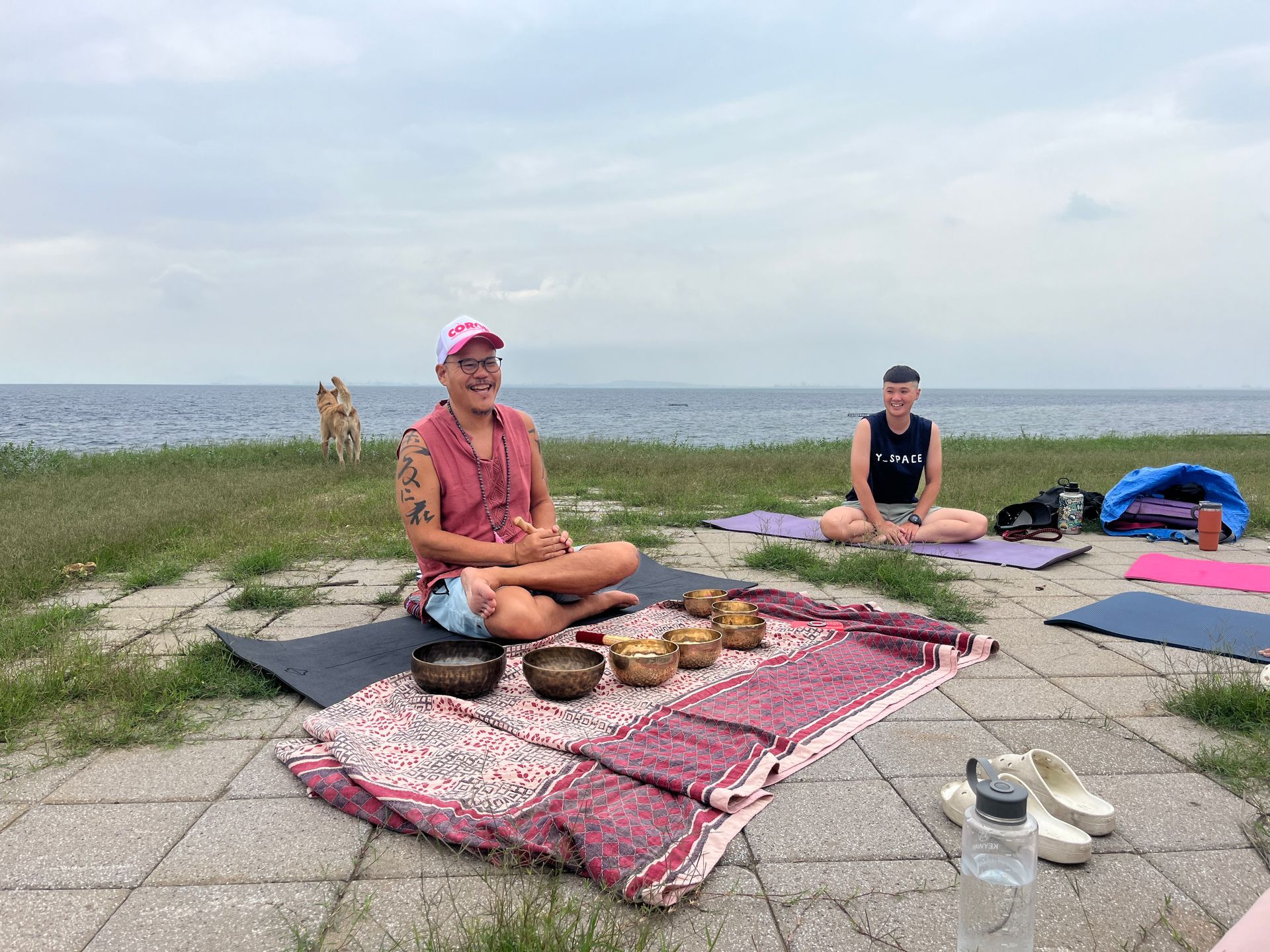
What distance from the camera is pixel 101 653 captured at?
3592 millimetres

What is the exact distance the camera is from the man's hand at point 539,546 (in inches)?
153

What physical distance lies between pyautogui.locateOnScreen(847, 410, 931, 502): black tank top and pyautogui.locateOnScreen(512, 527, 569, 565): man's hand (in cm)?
323

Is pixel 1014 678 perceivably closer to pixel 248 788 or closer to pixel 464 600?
pixel 464 600

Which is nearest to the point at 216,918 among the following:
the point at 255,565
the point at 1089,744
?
the point at 1089,744

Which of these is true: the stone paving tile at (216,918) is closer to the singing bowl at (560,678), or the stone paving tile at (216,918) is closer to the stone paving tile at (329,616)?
the singing bowl at (560,678)

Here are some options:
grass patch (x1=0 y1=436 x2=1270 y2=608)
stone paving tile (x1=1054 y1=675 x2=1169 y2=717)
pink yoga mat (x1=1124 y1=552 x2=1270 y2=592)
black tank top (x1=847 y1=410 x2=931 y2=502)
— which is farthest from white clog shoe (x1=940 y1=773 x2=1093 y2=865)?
grass patch (x1=0 y1=436 x2=1270 y2=608)

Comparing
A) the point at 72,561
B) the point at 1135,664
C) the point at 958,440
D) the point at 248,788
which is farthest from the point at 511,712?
the point at 958,440

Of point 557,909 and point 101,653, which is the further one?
point 101,653

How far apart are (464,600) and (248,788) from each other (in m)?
1.46

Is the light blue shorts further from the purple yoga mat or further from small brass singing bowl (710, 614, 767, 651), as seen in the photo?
the purple yoga mat

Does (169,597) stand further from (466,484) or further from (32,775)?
(32,775)

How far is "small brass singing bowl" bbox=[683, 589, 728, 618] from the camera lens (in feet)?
14.0

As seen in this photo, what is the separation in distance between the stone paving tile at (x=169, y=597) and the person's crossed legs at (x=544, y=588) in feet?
6.83

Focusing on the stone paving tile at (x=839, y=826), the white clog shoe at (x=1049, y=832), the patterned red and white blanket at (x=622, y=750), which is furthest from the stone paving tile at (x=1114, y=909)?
the patterned red and white blanket at (x=622, y=750)
